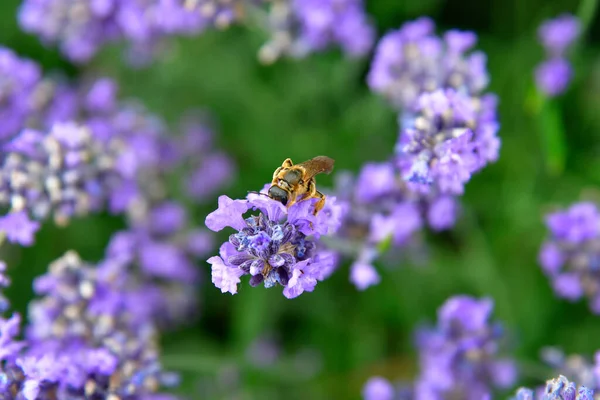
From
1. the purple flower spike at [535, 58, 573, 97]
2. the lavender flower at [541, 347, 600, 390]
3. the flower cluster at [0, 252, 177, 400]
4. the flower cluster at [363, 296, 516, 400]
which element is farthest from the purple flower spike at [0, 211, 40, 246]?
the purple flower spike at [535, 58, 573, 97]

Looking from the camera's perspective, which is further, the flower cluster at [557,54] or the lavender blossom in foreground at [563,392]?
the flower cluster at [557,54]

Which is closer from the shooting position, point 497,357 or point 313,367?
point 497,357

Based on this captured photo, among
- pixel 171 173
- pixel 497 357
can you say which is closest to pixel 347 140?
pixel 171 173

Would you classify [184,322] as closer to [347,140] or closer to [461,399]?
[347,140]

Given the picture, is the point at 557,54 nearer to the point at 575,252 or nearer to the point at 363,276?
the point at 575,252

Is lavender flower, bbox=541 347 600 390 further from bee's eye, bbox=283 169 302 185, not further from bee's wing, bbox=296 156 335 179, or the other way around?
bee's eye, bbox=283 169 302 185

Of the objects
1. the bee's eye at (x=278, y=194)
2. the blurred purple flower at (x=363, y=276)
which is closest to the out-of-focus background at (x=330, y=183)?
the blurred purple flower at (x=363, y=276)

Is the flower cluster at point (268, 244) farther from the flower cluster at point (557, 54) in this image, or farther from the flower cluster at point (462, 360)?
the flower cluster at point (557, 54)
